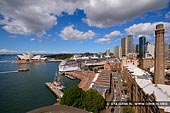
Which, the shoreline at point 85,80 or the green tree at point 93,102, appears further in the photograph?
the shoreline at point 85,80

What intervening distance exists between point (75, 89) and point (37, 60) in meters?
83.5

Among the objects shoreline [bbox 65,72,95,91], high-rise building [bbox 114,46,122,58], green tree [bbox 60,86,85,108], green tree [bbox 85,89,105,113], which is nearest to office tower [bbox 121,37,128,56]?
high-rise building [bbox 114,46,122,58]

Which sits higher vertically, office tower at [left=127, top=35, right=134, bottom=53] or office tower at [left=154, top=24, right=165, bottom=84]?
office tower at [left=127, top=35, right=134, bottom=53]

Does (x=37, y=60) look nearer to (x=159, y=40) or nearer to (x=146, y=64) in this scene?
(x=146, y=64)

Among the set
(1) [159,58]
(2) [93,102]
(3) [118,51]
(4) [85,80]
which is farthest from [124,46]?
(2) [93,102]

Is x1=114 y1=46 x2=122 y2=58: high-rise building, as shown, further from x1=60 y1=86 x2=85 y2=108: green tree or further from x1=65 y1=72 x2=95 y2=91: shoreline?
x1=60 y1=86 x2=85 y2=108: green tree

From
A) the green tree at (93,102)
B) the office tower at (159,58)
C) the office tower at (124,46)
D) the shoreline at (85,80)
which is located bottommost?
the shoreline at (85,80)

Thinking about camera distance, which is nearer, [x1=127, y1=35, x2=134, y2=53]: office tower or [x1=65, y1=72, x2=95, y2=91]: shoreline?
[x1=65, y1=72, x2=95, y2=91]: shoreline

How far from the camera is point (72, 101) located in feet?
49.0

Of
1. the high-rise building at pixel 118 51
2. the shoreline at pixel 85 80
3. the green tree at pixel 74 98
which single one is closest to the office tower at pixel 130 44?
the high-rise building at pixel 118 51

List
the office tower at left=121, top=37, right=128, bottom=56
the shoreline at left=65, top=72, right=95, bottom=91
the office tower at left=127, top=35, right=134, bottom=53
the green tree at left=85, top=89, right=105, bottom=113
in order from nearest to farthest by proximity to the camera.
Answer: the green tree at left=85, top=89, right=105, bottom=113, the shoreline at left=65, top=72, right=95, bottom=91, the office tower at left=121, top=37, right=128, bottom=56, the office tower at left=127, top=35, right=134, bottom=53

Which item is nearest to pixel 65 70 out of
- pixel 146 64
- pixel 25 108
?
pixel 146 64

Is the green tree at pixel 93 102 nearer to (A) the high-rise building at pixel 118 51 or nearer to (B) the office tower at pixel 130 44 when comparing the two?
(A) the high-rise building at pixel 118 51

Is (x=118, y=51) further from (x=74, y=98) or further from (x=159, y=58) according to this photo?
→ (x=74, y=98)
